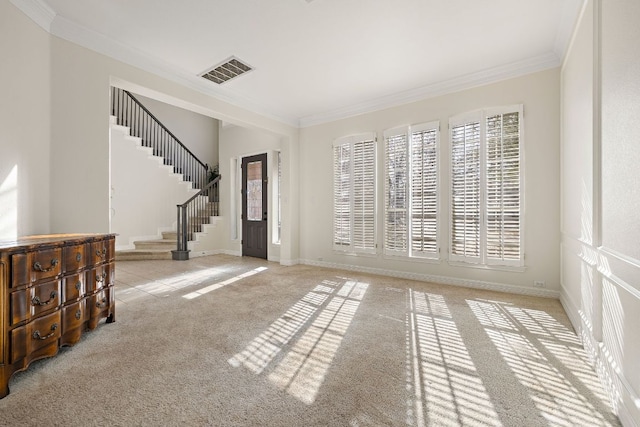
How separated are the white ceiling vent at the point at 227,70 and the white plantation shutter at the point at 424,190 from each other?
8.87 ft

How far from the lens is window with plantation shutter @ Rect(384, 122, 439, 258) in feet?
14.3

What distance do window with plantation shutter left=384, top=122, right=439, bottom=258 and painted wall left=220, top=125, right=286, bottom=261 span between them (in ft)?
9.34

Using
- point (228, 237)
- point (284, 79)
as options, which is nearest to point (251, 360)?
point (284, 79)

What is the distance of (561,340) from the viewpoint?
242cm

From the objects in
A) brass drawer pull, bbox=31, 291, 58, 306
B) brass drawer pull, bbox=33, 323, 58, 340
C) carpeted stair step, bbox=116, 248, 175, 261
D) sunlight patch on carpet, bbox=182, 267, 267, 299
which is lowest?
sunlight patch on carpet, bbox=182, 267, 267, 299

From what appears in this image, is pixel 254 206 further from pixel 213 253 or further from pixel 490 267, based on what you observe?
pixel 490 267

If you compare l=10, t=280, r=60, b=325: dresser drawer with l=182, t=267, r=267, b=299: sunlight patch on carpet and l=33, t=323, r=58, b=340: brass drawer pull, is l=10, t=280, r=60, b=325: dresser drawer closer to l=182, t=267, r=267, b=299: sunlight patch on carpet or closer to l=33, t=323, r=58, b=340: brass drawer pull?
l=33, t=323, r=58, b=340: brass drawer pull

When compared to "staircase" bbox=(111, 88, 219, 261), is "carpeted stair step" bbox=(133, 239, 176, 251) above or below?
below

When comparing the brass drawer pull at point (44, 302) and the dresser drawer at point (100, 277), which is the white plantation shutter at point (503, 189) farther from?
the brass drawer pull at point (44, 302)

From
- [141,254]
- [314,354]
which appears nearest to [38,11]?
[314,354]

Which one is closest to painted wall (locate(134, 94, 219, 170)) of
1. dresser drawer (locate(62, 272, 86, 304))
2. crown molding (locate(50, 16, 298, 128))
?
crown molding (locate(50, 16, 298, 128))

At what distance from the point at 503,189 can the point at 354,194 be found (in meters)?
2.28

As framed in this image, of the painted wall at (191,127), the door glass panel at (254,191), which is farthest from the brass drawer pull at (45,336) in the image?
the painted wall at (191,127)

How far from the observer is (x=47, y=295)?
6.59 feet
